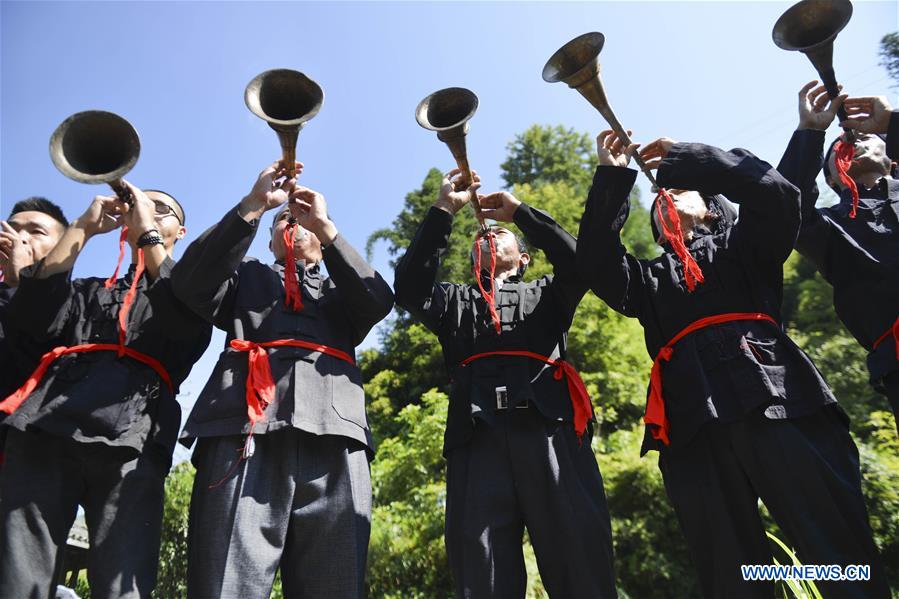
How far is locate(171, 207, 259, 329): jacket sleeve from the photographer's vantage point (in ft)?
10.3

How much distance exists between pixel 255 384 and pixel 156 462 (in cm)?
62

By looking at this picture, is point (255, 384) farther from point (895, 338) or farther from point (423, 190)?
point (423, 190)

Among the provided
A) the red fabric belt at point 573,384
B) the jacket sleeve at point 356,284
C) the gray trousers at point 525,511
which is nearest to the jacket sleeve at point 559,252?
the red fabric belt at point 573,384

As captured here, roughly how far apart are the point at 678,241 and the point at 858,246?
2.90 ft

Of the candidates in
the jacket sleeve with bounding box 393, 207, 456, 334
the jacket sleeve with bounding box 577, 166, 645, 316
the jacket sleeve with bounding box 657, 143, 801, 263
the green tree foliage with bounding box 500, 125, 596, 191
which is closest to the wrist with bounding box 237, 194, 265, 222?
the jacket sleeve with bounding box 393, 207, 456, 334

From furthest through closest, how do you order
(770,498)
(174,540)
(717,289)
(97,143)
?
(174,540) < (97,143) < (717,289) < (770,498)

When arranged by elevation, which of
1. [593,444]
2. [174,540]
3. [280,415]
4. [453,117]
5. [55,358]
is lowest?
Result: [280,415]

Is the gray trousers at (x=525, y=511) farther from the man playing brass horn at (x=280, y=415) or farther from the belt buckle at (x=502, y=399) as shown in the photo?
the man playing brass horn at (x=280, y=415)

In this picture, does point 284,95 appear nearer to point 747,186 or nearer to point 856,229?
point 747,186

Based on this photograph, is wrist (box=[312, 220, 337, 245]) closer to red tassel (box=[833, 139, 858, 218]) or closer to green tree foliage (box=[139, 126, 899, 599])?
red tassel (box=[833, 139, 858, 218])

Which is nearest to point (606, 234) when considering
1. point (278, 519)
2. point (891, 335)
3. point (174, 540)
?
point (891, 335)

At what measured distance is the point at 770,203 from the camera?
312cm

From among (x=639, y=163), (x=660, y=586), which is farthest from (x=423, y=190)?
(x=639, y=163)

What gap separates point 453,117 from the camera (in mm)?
3768
